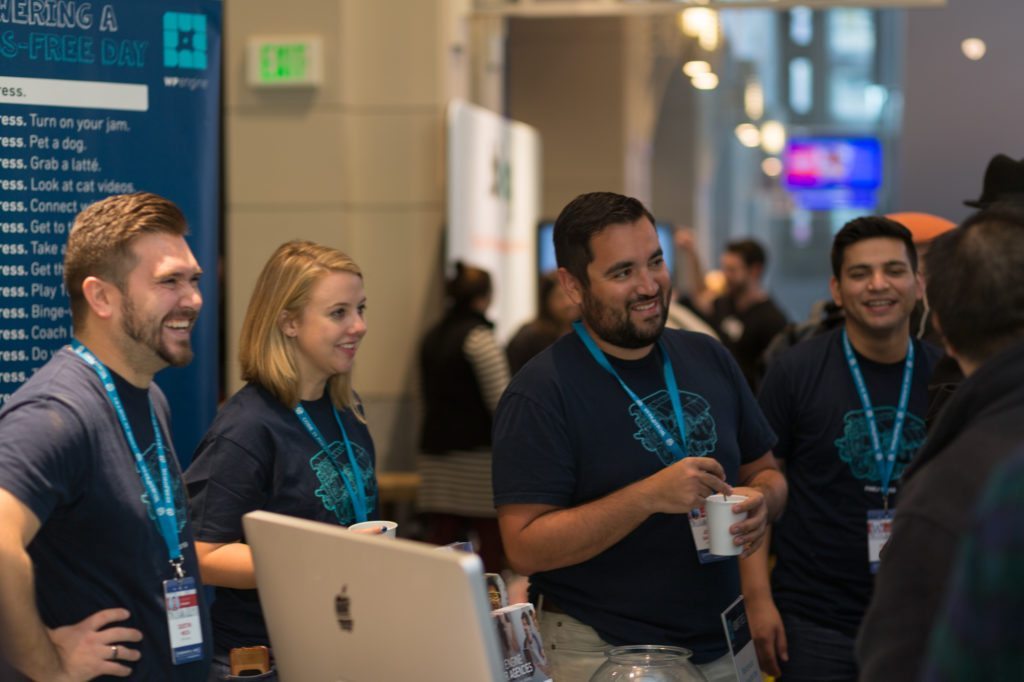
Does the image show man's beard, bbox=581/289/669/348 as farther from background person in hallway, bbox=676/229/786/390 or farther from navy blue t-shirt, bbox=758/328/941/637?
background person in hallway, bbox=676/229/786/390

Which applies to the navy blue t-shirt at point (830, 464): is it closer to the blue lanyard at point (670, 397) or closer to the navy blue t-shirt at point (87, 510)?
the blue lanyard at point (670, 397)

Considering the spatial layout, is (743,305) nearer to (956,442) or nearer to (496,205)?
(496,205)

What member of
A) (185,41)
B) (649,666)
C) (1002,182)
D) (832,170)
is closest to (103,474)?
(649,666)

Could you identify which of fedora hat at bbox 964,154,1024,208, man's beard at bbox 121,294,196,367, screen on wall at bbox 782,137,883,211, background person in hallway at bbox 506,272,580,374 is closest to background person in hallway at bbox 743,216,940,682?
fedora hat at bbox 964,154,1024,208

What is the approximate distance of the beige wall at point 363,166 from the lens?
6.17 metres

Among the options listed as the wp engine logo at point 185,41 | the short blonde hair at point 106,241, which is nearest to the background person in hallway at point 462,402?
the wp engine logo at point 185,41

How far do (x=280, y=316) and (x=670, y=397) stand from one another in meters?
0.82

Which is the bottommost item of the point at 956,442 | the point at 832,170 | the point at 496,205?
the point at 956,442

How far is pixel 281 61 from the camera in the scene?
6113mm

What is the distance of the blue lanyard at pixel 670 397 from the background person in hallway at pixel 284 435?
48cm

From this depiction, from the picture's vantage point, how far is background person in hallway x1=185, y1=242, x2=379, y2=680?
7.89 ft

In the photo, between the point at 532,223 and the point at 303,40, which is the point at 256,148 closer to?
the point at 303,40

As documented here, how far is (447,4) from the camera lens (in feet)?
21.2

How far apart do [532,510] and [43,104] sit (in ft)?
4.83
